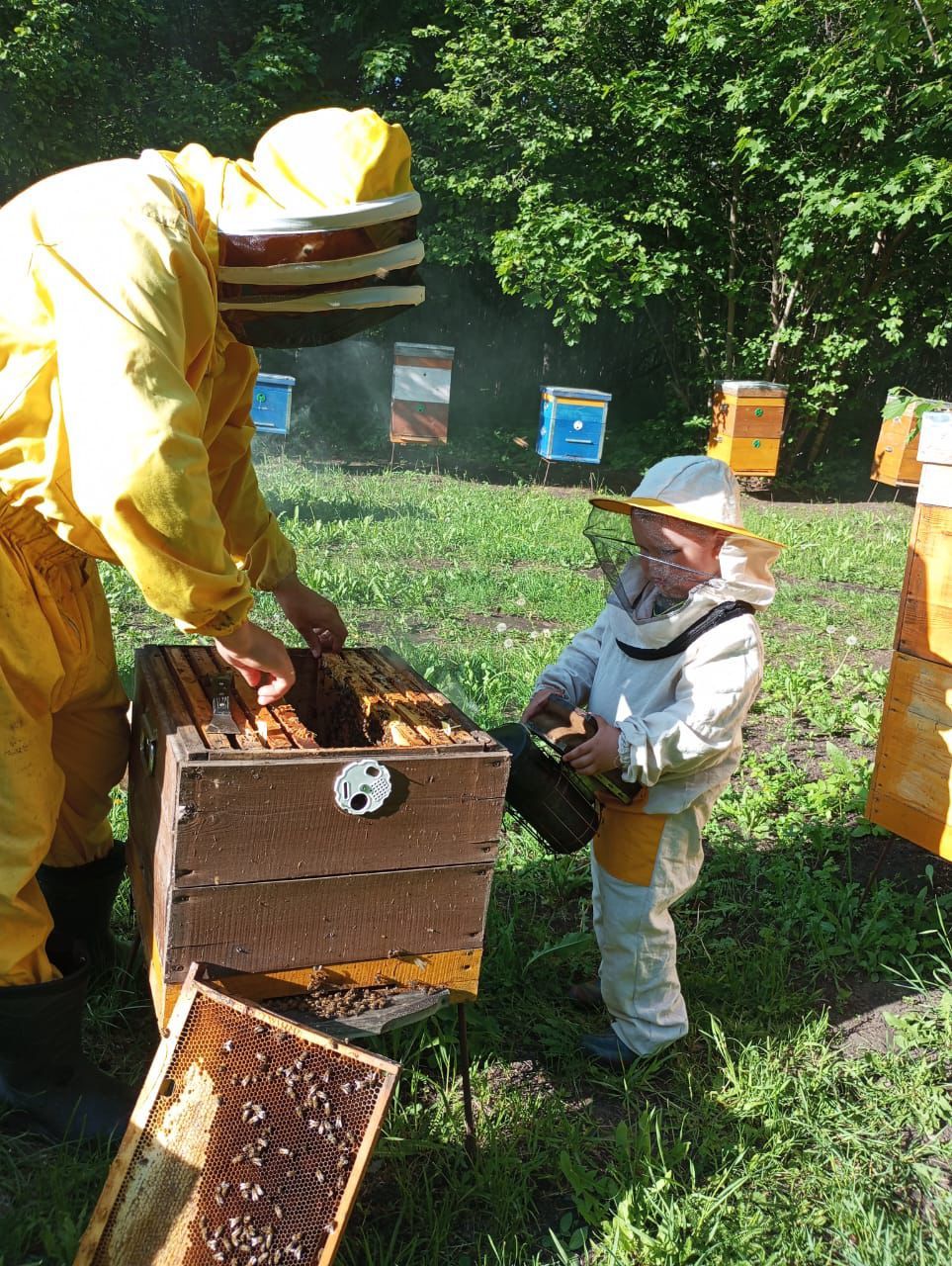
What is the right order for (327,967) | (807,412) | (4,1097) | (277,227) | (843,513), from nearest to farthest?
1. (277,227)
2. (327,967)
3. (4,1097)
4. (843,513)
5. (807,412)

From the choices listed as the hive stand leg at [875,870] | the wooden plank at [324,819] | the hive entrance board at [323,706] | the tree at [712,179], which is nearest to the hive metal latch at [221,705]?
the hive entrance board at [323,706]

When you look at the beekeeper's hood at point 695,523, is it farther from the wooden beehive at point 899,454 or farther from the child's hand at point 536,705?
the wooden beehive at point 899,454

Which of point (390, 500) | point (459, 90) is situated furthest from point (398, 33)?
point (390, 500)

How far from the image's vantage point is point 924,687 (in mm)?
2895

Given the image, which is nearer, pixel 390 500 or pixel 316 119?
pixel 316 119

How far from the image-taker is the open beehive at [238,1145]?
1513mm

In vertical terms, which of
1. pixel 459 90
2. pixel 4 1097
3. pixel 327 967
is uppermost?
pixel 459 90

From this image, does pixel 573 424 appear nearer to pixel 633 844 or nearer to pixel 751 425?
pixel 751 425

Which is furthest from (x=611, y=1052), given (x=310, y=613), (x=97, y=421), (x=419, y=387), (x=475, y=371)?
(x=475, y=371)

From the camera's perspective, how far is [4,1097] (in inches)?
79.0

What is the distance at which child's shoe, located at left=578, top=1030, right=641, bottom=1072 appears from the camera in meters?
2.47

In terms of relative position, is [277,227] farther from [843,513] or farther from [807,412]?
[807,412]

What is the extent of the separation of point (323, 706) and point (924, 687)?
1748 millimetres

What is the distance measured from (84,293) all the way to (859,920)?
286 centimetres
